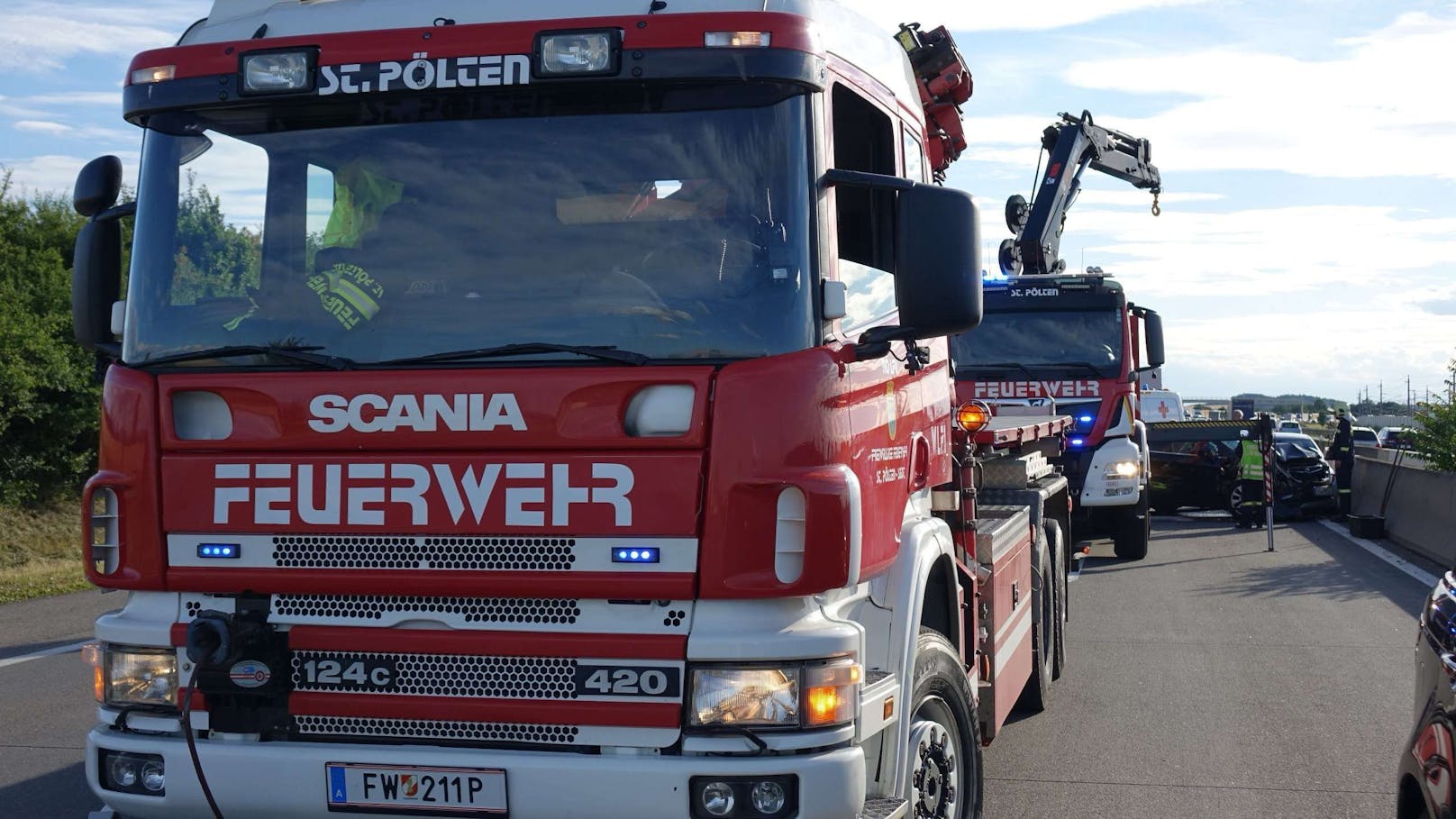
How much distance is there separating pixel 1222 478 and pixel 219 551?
68.1ft

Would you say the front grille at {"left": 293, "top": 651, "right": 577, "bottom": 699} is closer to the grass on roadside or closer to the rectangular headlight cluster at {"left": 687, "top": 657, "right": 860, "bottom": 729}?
the rectangular headlight cluster at {"left": 687, "top": 657, "right": 860, "bottom": 729}

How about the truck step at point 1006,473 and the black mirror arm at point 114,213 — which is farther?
the truck step at point 1006,473

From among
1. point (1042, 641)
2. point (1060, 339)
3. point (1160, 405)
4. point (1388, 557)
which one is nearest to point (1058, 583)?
point (1042, 641)

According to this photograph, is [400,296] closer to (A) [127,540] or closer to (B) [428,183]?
(B) [428,183]

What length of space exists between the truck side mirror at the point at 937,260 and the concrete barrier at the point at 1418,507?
13313mm

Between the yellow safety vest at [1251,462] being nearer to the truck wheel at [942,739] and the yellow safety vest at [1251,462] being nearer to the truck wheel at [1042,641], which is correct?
the truck wheel at [1042,641]

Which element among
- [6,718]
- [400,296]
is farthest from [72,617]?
[400,296]

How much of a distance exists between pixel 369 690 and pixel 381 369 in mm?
914

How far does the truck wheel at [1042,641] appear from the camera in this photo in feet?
27.2

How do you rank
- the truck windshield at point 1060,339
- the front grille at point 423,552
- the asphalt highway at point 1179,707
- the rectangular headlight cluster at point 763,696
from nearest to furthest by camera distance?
the rectangular headlight cluster at point 763,696 < the front grille at point 423,552 < the asphalt highway at point 1179,707 < the truck windshield at point 1060,339

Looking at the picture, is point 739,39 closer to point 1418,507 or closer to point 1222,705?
point 1222,705

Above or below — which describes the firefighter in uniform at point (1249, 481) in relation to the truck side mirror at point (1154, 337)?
below

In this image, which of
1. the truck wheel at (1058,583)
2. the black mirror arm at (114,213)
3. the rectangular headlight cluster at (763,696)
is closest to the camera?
the rectangular headlight cluster at (763,696)

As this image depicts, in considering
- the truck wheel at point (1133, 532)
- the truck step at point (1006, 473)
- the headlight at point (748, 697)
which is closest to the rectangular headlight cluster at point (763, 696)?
the headlight at point (748, 697)
